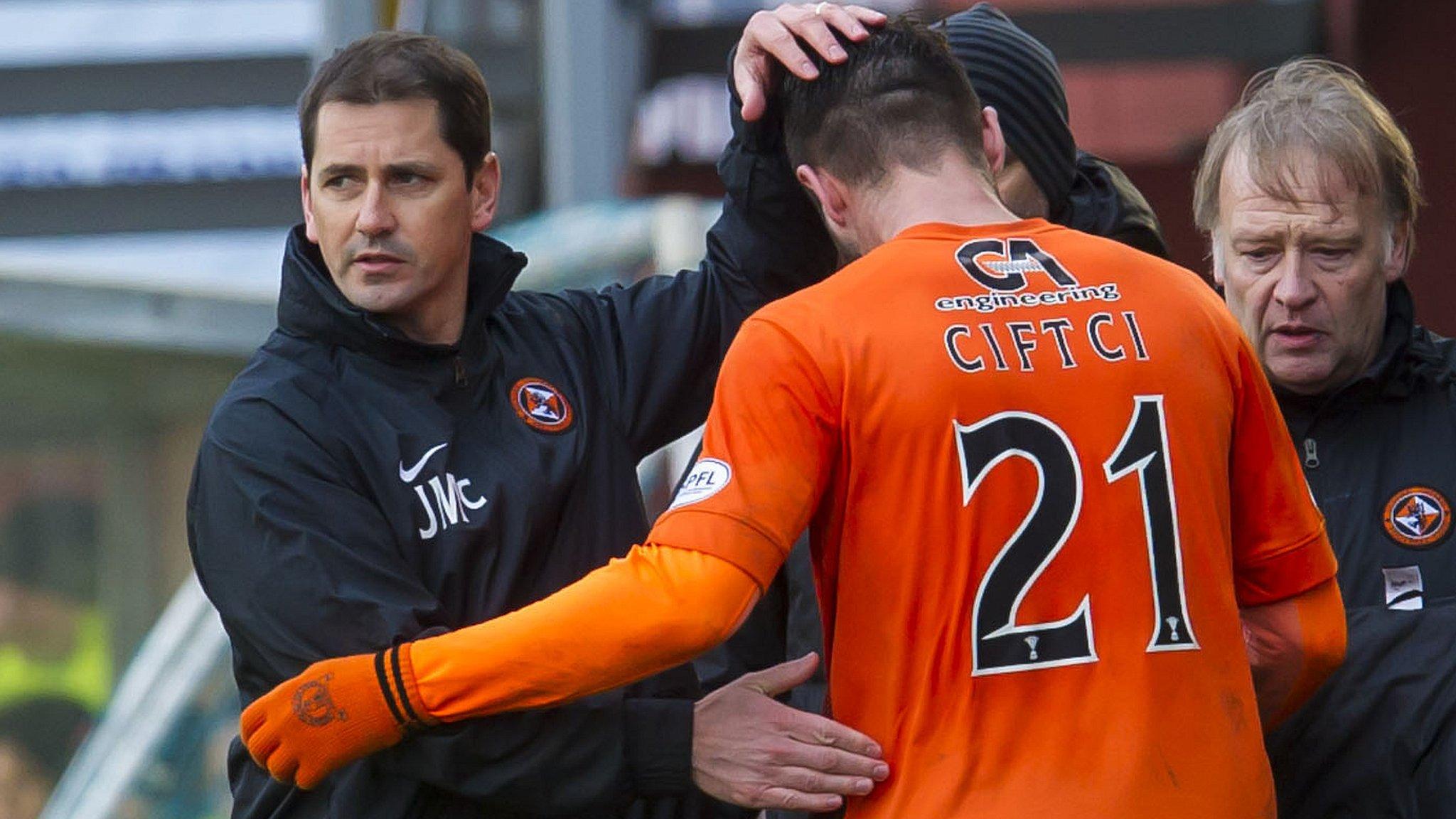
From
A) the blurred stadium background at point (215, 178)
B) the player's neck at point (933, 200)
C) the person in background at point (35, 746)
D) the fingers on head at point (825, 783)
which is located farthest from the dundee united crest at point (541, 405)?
the person in background at point (35, 746)

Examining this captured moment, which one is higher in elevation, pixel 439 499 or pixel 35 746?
pixel 439 499

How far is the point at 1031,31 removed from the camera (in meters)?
10.8

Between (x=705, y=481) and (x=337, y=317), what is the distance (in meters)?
0.77

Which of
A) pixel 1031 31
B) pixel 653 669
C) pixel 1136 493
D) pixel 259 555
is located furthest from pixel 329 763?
pixel 1031 31

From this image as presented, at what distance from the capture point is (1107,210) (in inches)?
143

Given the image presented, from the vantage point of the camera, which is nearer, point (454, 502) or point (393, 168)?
point (454, 502)

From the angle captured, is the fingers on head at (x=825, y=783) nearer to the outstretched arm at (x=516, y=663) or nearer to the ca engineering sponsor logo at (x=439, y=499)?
the outstretched arm at (x=516, y=663)

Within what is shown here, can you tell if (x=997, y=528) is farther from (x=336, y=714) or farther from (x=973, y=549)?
(x=336, y=714)

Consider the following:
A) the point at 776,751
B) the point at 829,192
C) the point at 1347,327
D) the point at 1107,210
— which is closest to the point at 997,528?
the point at 776,751

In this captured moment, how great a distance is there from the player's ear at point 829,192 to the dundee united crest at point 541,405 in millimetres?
598

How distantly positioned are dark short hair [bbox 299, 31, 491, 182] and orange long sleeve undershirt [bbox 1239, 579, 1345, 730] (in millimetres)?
1392

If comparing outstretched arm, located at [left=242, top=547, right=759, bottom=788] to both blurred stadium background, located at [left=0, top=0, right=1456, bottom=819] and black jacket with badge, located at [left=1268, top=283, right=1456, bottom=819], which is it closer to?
black jacket with badge, located at [left=1268, top=283, right=1456, bottom=819]

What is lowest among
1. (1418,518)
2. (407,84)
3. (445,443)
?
(1418,518)

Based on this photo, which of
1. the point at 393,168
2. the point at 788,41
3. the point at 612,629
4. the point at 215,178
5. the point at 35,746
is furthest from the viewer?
the point at 215,178
